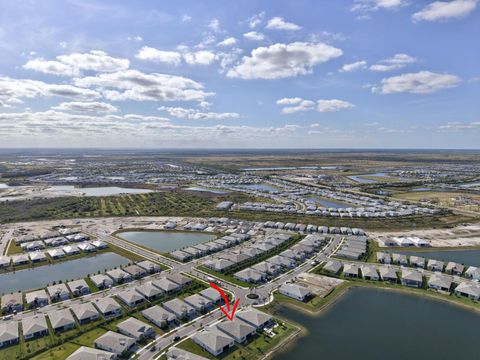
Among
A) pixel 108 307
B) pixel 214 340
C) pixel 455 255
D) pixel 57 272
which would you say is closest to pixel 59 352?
pixel 108 307

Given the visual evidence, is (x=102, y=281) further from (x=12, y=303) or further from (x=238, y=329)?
(x=238, y=329)

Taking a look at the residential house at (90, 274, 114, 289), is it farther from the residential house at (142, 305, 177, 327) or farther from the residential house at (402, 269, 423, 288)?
the residential house at (402, 269, 423, 288)

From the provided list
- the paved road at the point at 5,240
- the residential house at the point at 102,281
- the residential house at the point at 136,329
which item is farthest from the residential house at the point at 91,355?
the paved road at the point at 5,240

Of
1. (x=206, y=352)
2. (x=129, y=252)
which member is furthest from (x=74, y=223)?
(x=206, y=352)

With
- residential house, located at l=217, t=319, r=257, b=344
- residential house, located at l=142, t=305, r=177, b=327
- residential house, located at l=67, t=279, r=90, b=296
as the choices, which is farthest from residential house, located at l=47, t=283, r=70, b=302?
residential house, located at l=217, t=319, r=257, b=344

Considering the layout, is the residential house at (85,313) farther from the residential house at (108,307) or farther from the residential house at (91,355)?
the residential house at (91,355)

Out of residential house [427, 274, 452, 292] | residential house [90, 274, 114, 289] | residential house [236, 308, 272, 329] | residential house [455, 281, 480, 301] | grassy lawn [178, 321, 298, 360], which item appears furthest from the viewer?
residential house [90, 274, 114, 289]
